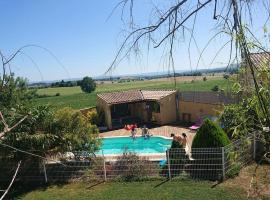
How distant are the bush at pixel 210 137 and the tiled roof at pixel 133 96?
13.7 m

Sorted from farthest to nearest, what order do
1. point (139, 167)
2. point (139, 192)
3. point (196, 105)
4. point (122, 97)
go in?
point (122, 97) → point (196, 105) → point (139, 167) → point (139, 192)

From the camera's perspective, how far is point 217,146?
42.0ft

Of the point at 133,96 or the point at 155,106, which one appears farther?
the point at 133,96

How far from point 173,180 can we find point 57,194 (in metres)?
3.86

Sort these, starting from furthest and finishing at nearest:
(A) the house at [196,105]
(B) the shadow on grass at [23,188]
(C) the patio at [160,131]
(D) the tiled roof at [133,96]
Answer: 1. (D) the tiled roof at [133,96]
2. (A) the house at [196,105]
3. (C) the patio at [160,131]
4. (B) the shadow on grass at [23,188]

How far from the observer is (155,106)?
27.3 meters

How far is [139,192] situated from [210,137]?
3.14 meters

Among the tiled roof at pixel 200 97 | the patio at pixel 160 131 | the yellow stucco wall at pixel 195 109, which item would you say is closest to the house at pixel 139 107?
the yellow stucco wall at pixel 195 109

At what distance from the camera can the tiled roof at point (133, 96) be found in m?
27.5

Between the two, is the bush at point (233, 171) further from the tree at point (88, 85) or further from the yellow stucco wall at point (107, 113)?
the tree at point (88, 85)

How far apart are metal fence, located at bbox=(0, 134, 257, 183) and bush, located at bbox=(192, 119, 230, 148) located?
44cm

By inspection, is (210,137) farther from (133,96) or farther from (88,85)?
(88,85)

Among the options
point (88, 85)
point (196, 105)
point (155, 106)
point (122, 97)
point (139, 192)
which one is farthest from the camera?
point (88, 85)

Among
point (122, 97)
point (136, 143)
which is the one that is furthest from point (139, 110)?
point (136, 143)
